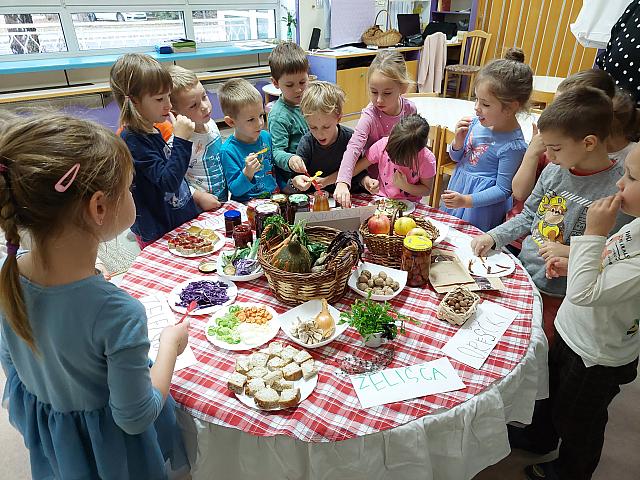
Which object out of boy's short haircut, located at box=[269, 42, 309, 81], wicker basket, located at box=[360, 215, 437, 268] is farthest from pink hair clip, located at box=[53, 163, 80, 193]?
boy's short haircut, located at box=[269, 42, 309, 81]

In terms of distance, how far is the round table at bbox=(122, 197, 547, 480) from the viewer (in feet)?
2.99

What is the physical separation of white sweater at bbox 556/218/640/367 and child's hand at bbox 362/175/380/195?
3.02 ft

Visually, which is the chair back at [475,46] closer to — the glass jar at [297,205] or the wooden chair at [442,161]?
the wooden chair at [442,161]

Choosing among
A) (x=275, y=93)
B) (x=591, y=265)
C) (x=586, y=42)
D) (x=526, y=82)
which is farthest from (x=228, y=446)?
(x=275, y=93)

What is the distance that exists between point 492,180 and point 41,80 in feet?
14.3

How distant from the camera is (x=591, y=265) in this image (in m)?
1.09

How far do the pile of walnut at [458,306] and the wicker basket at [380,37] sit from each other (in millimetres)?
5237

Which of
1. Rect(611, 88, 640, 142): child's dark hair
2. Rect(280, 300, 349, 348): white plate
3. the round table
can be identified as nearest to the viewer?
the round table

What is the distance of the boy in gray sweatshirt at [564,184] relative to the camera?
1.35 metres

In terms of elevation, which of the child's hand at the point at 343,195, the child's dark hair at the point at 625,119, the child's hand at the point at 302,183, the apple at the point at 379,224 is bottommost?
the child's hand at the point at 343,195

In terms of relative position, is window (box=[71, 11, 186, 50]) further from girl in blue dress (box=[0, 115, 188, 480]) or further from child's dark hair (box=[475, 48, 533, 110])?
girl in blue dress (box=[0, 115, 188, 480])

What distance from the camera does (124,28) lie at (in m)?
4.79

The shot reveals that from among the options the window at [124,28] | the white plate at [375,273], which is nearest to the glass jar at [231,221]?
the white plate at [375,273]

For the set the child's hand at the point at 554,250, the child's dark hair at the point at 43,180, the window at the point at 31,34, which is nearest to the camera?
the child's dark hair at the point at 43,180
